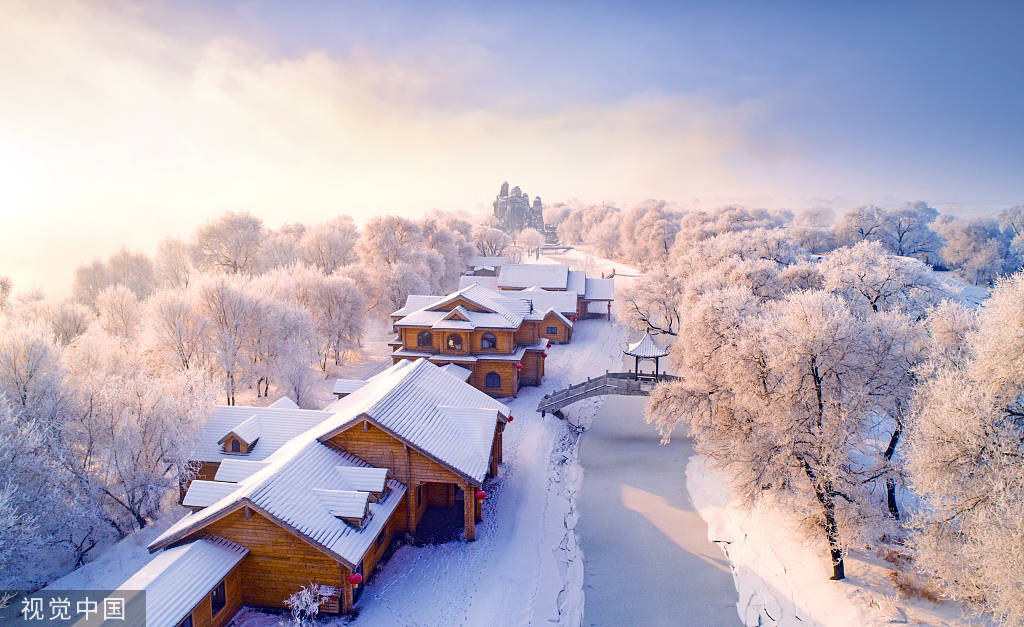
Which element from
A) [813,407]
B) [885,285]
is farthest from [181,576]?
[885,285]

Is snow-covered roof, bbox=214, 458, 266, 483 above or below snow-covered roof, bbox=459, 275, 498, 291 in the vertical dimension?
below

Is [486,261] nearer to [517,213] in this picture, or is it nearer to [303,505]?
[517,213]

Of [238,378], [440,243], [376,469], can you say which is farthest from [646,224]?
[376,469]

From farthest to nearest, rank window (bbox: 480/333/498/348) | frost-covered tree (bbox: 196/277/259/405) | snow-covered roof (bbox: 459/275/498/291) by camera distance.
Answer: snow-covered roof (bbox: 459/275/498/291)
window (bbox: 480/333/498/348)
frost-covered tree (bbox: 196/277/259/405)

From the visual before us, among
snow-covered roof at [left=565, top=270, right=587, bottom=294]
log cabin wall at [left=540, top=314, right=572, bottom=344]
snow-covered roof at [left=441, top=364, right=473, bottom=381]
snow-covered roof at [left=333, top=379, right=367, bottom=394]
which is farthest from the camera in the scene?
snow-covered roof at [left=565, top=270, right=587, bottom=294]

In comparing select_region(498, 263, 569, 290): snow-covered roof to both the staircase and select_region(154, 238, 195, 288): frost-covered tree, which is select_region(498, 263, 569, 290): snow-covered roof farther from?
select_region(154, 238, 195, 288): frost-covered tree

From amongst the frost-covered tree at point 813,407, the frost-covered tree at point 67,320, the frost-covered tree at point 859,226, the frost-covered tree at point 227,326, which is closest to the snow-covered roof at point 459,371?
the frost-covered tree at point 227,326

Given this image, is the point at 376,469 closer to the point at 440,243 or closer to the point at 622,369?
the point at 622,369

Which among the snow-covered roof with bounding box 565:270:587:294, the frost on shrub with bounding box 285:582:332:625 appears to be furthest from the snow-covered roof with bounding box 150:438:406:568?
the snow-covered roof with bounding box 565:270:587:294
